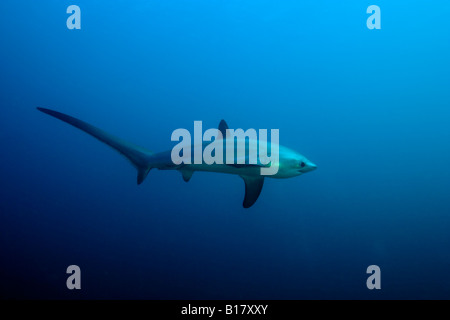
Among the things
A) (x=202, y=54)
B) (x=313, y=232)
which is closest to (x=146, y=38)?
(x=202, y=54)

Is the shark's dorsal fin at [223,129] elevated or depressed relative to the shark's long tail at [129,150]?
elevated

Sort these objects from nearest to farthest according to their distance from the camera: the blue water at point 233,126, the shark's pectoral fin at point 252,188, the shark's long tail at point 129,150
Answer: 1. the shark's long tail at point 129,150
2. the shark's pectoral fin at point 252,188
3. the blue water at point 233,126

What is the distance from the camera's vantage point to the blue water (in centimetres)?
1364

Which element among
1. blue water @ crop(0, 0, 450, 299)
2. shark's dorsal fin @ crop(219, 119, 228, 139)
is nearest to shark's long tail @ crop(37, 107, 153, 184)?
shark's dorsal fin @ crop(219, 119, 228, 139)

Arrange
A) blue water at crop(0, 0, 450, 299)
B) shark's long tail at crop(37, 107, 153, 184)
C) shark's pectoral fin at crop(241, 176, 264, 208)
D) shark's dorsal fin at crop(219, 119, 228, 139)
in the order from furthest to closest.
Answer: blue water at crop(0, 0, 450, 299), shark's pectoral fin at crop(241, 176, 264, 208), shark's dorsal fin at crop(219, 119, 228, 139), shark's long tail at crop(37, 107, 153, 184)

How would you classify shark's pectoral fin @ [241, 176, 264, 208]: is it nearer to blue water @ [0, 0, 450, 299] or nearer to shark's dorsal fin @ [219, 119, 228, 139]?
shark's dorsal fin @ [219, 119, 228, 139]

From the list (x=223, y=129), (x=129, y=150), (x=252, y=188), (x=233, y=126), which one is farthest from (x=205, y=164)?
(x=233, y=126)

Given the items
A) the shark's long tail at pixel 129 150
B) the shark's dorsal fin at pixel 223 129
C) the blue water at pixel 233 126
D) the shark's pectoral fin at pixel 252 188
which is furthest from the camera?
the blue water at pixel 233 126

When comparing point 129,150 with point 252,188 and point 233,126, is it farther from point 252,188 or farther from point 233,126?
point 233,126

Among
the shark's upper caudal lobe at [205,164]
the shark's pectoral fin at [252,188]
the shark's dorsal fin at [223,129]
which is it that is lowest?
the shark's pectoral fin at [252,188]

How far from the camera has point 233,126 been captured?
88.7 feet

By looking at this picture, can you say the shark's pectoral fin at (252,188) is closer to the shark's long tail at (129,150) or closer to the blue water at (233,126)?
the shark's long tail at (129,150)

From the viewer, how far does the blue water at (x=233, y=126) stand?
537 inches

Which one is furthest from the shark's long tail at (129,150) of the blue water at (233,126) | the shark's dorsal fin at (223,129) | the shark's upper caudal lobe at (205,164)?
the blue water at (233,126)
